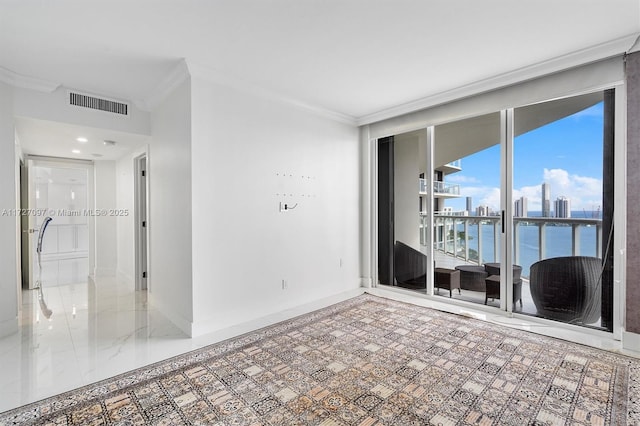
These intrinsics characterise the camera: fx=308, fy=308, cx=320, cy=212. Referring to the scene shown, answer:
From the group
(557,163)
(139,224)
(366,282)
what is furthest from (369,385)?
(139,224)

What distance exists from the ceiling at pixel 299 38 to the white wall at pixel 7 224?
1.54 feet

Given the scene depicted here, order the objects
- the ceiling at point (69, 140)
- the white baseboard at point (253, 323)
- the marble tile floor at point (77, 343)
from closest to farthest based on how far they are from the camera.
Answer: the marble tile floor at point (77, 343), the white baseboard at point (253, 323), the ceiling at point (69, 140)

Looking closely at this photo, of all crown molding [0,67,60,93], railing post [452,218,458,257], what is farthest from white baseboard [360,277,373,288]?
crown molding [0,67,60,93]

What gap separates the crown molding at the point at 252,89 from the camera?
3018mm

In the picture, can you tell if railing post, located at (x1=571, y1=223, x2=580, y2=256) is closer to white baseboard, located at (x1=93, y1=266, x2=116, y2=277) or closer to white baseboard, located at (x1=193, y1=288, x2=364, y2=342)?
white baseboard, located at (x1=193, y1=288, x2=364, y2=342)

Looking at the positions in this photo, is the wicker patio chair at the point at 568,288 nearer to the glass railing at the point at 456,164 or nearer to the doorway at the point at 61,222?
the glass railing at the point at 456,164

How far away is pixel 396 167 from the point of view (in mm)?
4738

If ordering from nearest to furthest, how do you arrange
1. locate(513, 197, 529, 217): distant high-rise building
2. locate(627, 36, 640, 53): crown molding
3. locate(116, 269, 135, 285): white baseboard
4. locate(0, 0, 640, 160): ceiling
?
locate(0, 0, 640, 160): ceiling, locate(627, 36, 640, 53): crown molding, locate(513, 197, 529, 217): distant high-rise building, locate(116, 269, 135, 285): white baseboard

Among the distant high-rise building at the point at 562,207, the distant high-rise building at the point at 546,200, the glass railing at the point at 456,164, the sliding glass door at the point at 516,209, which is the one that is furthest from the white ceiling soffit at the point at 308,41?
the distant high-rise building at the point at 562,207

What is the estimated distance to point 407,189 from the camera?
455cm

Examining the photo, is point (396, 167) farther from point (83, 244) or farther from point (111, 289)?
point (83, 244)

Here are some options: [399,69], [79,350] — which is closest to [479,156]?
[399,69]

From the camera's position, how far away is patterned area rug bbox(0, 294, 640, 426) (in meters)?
1.88

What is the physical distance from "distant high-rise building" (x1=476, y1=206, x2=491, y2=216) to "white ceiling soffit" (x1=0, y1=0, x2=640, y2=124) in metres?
1.39
